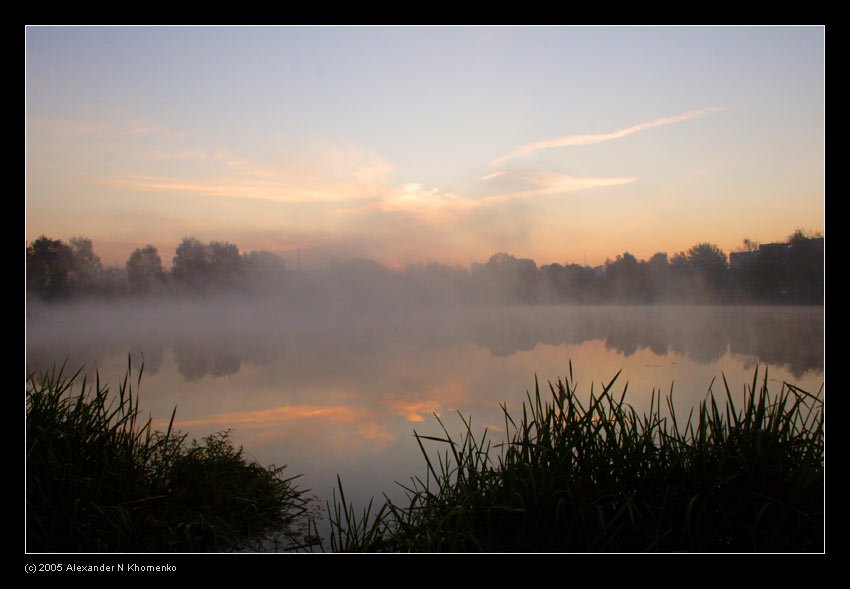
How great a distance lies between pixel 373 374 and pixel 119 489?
10.1 meters

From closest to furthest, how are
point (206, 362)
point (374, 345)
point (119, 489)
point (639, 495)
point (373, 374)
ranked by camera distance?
point (639, 495) → point (119, 489) → point (373, 374) → point (206, 362) → point (374, 345)

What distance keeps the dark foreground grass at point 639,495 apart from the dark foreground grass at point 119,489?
1.14 meters

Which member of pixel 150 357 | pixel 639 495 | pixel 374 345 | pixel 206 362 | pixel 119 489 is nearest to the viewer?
pixel 639 495

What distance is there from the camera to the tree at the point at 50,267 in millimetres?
12320

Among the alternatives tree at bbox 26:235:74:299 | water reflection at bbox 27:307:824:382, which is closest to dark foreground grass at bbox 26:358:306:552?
water reflection at bbox 27:307:824:382

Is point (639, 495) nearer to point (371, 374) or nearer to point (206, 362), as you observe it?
point (371, 374)

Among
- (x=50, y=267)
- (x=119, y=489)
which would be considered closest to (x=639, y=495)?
(x=119, y=489)

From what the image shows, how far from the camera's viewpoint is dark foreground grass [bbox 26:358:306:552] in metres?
2.86

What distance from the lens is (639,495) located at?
281 cm

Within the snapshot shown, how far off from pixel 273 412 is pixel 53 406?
→ 535cm

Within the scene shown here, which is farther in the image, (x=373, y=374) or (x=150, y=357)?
(x=150, y=357)

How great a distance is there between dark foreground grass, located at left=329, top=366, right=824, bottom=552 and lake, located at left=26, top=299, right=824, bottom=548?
1.18 ft

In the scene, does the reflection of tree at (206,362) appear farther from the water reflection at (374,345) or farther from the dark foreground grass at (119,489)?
the dark foreground grass at (119,489)
